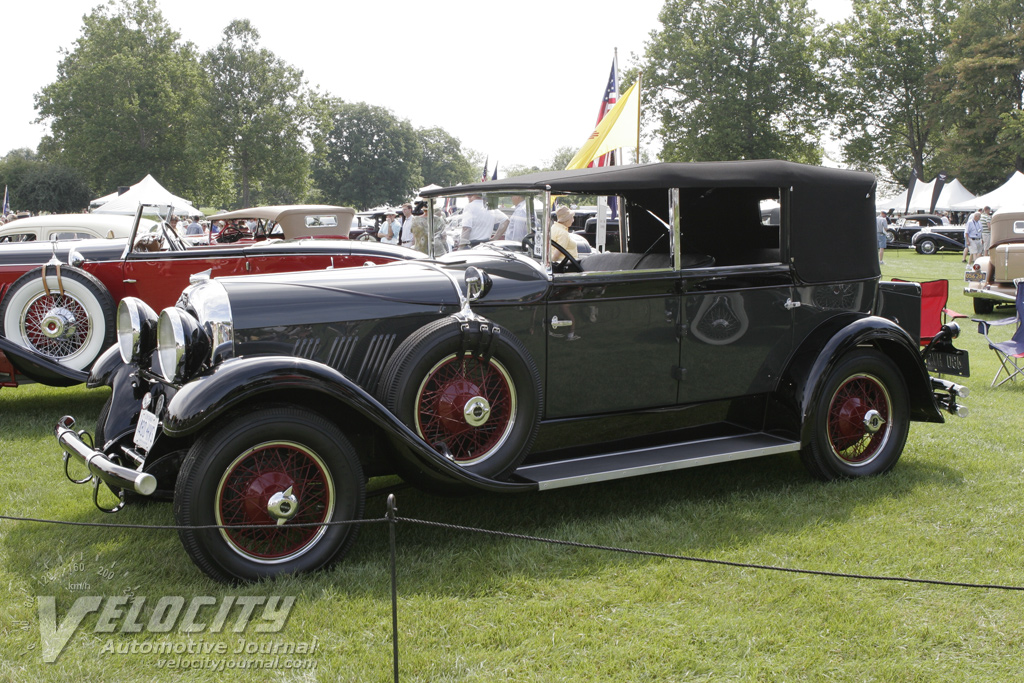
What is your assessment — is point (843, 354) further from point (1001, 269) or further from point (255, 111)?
point (255, 111)

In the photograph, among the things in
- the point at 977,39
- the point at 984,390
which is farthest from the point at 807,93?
the point at 984,390

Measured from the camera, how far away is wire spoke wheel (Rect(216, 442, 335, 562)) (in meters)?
3.43

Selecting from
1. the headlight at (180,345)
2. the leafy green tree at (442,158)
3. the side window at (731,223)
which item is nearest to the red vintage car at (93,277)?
the side window at (731,223)

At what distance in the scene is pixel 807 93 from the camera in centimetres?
4462

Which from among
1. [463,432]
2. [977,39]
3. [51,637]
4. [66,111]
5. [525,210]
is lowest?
[51,637]

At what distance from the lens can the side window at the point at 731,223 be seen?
5203 millimetres

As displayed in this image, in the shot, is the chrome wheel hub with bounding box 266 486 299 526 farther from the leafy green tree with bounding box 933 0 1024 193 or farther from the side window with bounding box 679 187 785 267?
the leafy green tree with bounding box 933 0 1024 193

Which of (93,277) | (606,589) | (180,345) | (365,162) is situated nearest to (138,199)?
(93,277)

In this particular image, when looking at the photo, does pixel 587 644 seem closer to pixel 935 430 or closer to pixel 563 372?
pixel 563 372

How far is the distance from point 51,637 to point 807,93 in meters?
47.8

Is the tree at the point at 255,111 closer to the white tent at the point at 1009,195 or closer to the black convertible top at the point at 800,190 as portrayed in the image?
the white tent at the point at 1009,195

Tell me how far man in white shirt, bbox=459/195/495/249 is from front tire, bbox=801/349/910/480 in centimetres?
220

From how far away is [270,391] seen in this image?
348cm

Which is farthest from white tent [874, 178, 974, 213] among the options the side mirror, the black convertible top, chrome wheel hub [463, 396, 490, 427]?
chrome wheel hub [463, 396, 490, 427]
